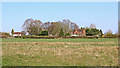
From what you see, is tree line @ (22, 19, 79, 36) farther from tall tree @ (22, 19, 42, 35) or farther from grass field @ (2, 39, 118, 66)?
grass field @ (2, 39, 118, 66)

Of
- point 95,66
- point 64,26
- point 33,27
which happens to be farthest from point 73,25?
point 95,66

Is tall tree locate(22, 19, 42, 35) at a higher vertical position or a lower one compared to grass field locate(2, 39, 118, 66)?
higher

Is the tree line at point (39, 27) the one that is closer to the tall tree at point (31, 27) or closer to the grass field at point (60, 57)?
the tall tree at point (31, 27)

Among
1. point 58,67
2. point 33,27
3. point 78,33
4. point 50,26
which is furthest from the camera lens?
point 78,33

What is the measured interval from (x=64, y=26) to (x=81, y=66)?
7628cm

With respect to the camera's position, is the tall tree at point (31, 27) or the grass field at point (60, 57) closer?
the grass field at point (60, 57)

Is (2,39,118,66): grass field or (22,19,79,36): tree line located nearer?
(2,39,118,66): grass field

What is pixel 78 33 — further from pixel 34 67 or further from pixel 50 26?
pixel 34 67

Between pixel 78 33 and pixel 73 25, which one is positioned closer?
pixel 73 25

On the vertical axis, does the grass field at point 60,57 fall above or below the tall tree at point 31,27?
below

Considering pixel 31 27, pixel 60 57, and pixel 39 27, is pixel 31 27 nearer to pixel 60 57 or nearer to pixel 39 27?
pixel 39 27

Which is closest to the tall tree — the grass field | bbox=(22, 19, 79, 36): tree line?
bbox=(22, 19, 79, 36): tree line

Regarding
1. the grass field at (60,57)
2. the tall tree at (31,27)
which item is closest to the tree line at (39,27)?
the tall tree at (31,27)

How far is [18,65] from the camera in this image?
8.61 meters
